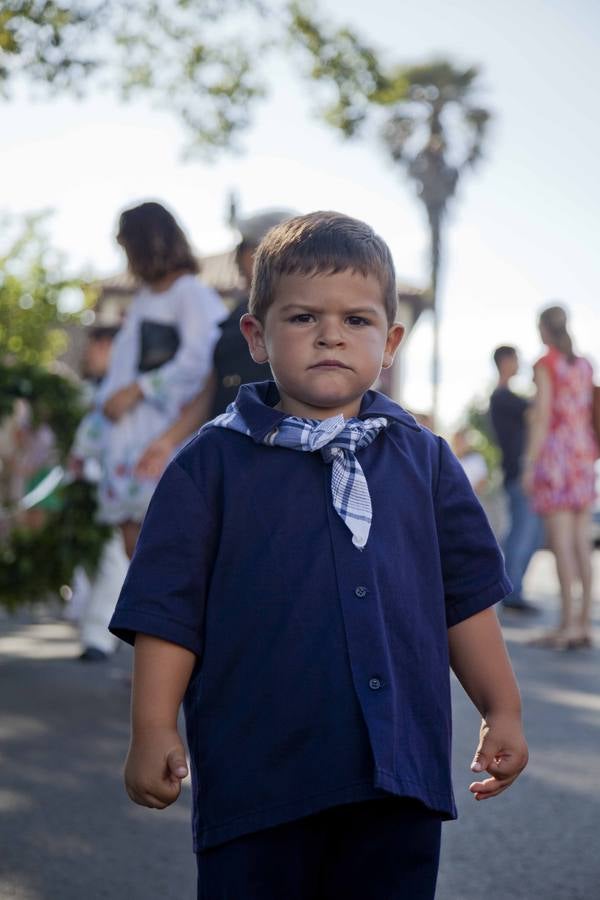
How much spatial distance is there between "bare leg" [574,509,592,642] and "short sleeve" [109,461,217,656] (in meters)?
6.67

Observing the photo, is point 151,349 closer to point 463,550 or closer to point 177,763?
point 463,550

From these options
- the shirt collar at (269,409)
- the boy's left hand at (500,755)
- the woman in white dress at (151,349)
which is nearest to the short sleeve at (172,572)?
the shirt collar at (269,409)

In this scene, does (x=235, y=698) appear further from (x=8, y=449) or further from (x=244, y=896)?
(x=8, y=449)

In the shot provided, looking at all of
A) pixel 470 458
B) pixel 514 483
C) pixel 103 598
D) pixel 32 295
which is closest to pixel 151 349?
pixel 103 598

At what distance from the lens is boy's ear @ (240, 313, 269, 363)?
2.56 m

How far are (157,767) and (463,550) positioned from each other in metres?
0.64

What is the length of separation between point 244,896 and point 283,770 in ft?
0.64

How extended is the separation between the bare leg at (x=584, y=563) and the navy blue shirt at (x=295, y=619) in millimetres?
6464

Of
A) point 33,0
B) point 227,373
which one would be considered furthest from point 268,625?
point 33,0

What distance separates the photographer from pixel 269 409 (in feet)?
8.05

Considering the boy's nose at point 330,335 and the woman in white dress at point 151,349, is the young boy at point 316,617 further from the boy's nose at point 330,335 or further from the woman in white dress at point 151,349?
the woman in white dress at point 151,349

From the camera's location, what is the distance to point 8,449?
8.65 m

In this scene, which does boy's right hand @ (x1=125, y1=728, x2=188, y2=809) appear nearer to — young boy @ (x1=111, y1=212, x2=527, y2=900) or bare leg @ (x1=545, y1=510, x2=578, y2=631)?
young boy @ (x1=111, y1=212, x2=527, y2=900)

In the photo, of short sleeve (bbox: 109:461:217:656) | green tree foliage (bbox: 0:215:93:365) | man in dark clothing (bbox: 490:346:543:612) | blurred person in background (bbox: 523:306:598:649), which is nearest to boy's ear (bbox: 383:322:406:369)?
short sleeve (bbox: 109:461:217:656)
